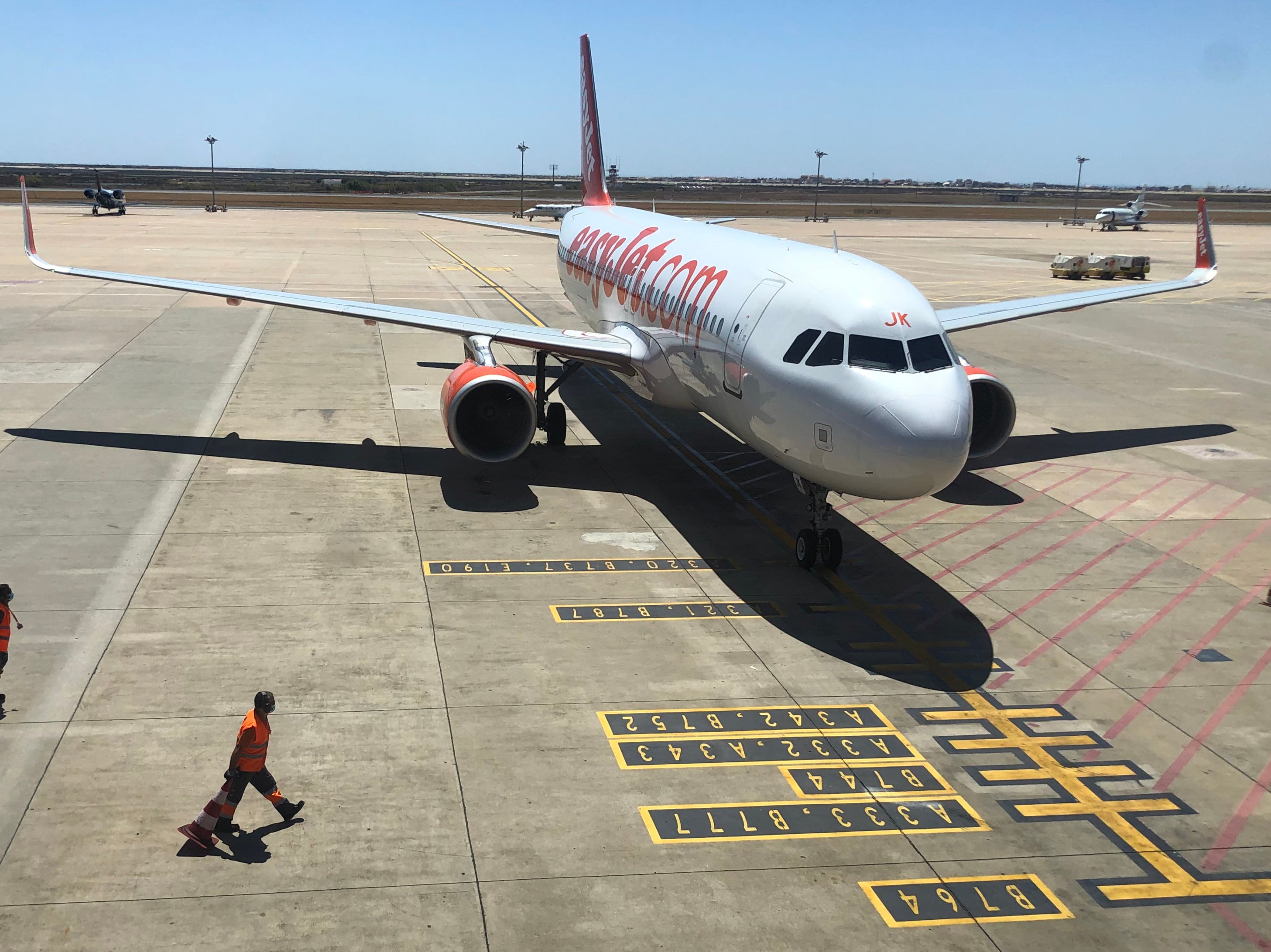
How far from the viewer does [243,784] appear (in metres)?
10.0

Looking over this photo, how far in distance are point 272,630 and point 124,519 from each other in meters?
5.75

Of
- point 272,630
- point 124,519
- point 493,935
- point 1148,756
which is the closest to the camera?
point 493,935

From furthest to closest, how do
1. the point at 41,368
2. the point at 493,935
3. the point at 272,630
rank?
the point at 41,368, the point at 272,630, the point at 493,935

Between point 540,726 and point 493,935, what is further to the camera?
point 540,726

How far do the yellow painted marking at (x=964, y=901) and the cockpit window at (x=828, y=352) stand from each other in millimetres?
7353

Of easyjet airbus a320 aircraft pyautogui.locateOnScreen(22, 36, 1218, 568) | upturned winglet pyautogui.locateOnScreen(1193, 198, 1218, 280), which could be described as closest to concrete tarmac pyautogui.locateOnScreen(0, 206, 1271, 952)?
easyjet airbus a320 aircraft pyautogui.locateOnScreen(22, 36, 1218, 568)

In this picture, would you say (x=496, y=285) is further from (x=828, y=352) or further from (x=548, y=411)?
(x=828, y=352)

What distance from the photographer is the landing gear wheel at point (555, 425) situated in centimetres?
2403

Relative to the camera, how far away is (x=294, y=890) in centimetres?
938

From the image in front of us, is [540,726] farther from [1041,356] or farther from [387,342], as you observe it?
[1041,356]

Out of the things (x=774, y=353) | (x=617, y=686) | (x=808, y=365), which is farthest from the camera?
(x=774, y=353)

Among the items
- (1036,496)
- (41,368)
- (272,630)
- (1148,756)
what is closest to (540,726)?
(272,630)

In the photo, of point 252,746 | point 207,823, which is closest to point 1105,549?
point 252,746

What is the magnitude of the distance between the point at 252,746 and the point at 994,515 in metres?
14.7
